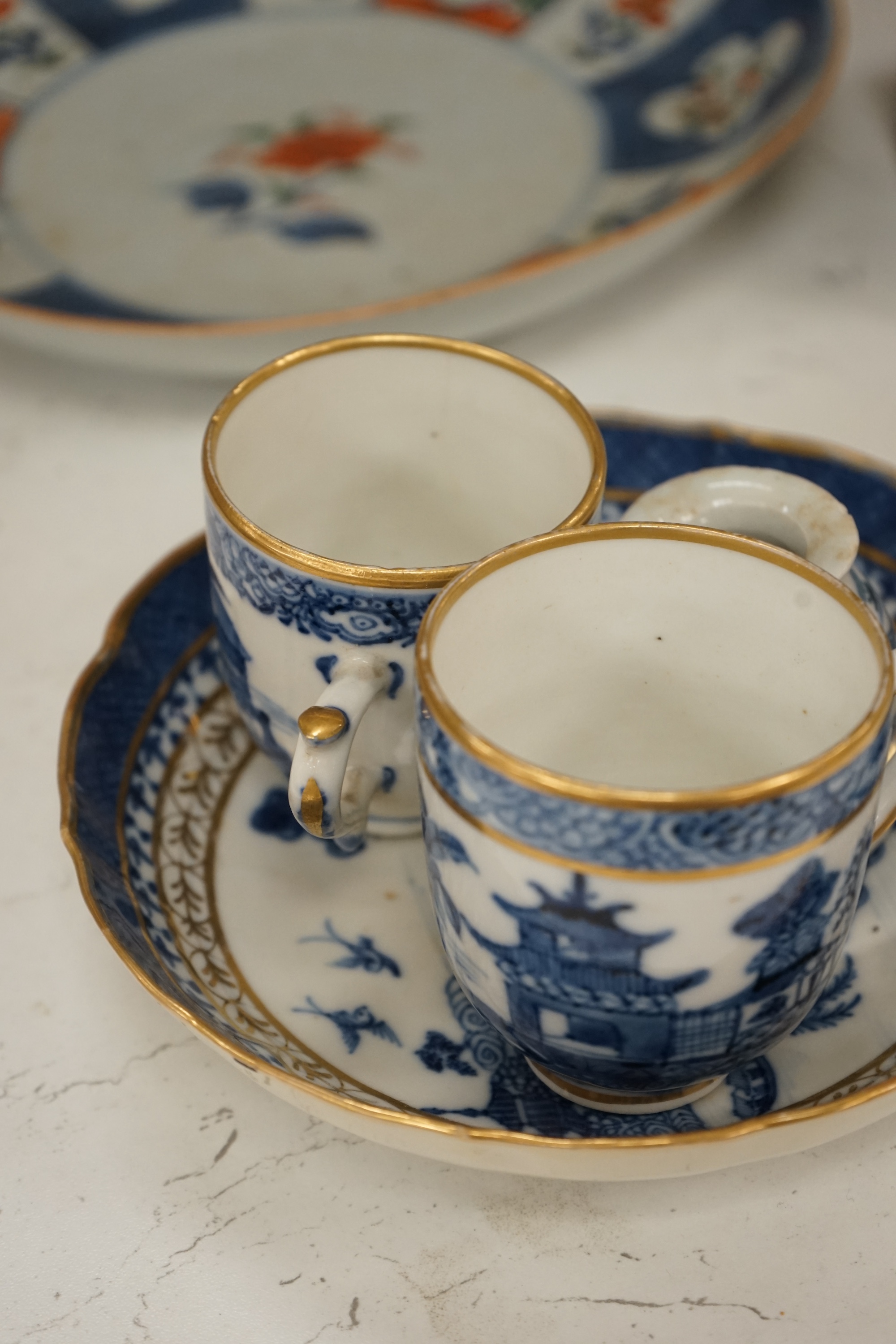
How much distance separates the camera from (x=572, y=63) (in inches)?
43.8

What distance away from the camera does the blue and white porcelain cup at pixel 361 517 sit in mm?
532

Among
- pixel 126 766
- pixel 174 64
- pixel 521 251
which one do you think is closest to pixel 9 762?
pixel 126 766

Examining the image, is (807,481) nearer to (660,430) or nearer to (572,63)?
(660,430)

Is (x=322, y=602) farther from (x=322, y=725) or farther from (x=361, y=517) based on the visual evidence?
(x=361, y=517)

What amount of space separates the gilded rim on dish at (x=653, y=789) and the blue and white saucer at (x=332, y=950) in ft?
0.42

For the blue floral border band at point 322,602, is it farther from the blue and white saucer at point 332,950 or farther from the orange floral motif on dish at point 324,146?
the orange floral motif on dish at point 324,146

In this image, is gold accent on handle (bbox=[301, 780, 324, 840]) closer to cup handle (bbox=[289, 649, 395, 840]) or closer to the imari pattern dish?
cup handle (bbox=[289, 649, 395, 840])

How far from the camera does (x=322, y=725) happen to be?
498 mm

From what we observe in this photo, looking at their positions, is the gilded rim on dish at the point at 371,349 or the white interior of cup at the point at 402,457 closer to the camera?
the gilded rim on dish at the point at 371,349

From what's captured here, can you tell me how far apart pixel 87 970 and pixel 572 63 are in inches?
32.5

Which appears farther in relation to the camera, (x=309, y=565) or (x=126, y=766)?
(x=126, y=766)

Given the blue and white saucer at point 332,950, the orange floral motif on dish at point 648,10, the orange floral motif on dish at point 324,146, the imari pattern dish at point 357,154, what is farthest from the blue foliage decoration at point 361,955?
the orange floral motif on dish at point 648,10

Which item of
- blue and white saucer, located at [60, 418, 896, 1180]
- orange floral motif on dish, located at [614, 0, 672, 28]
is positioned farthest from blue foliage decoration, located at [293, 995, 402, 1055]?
orange floral motif on dish, located at [614, 0, 672, 28]

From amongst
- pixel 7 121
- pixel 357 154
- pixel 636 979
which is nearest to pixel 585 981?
pixel 636 979
